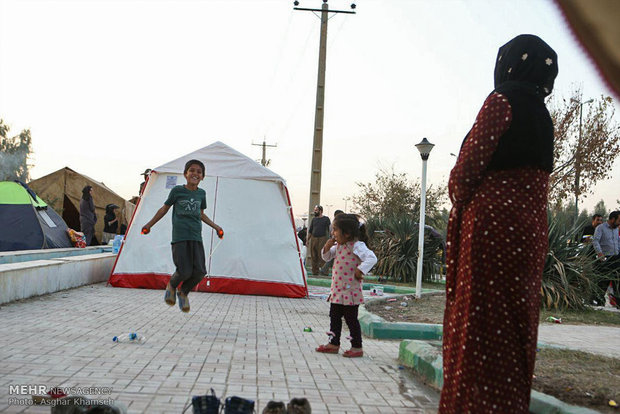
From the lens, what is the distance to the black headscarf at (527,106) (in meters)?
2.86

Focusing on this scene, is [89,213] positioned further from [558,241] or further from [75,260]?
[558,241]

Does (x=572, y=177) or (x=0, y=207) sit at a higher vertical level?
(x=572, y=177)

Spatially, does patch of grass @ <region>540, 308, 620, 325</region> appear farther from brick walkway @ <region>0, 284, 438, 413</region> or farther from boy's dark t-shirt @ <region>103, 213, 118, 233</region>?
boy's dark t-shirt @ <region>103, 213, 118, 233</region>

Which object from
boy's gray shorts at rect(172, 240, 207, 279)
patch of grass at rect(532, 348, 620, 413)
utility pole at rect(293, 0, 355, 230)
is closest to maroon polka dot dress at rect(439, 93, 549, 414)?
patch of grass at rect(532, 348, 620, 413)

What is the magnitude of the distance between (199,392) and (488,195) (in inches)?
89.9

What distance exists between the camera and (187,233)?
22.1 ft

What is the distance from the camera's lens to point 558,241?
10.0 m

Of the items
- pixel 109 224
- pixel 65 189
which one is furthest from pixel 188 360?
pixel 65 189

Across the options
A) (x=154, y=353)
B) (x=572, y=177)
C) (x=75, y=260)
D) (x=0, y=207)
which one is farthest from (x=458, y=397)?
(x=572, y=177)

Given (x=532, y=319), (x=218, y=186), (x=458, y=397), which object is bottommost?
(x=458, y=397)

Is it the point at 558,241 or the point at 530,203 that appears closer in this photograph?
the point at 530,203

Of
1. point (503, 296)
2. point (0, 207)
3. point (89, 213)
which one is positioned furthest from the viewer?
point (89, 213)

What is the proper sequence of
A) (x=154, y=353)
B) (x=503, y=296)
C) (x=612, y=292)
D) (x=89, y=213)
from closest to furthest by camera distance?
(x=503, y=296)
(x=154, y=353)
(x=612, y=292)
(x=89, y=213)

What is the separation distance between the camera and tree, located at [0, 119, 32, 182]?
5838 centimetres
